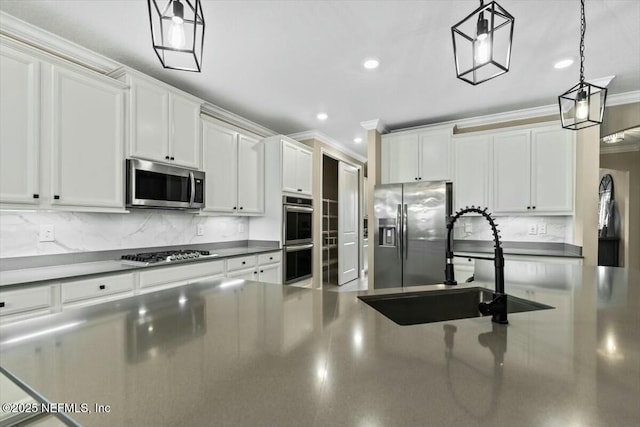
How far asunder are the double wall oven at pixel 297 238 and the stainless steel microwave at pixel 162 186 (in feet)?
4.13

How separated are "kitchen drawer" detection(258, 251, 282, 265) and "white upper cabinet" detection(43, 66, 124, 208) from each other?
5.27 feet

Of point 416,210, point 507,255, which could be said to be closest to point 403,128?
point 416,210

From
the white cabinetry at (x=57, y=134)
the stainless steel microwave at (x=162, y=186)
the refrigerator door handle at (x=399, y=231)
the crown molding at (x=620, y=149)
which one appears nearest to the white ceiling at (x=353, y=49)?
the white cabinetry at (x=57, y=134)

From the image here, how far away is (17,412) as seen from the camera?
0.63 meters

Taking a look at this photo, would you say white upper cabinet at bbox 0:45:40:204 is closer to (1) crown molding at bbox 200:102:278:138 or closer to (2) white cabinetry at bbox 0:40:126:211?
(2) white cabinetry at bbox 0:40:126:211

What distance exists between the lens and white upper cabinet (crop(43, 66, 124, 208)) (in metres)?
2.05

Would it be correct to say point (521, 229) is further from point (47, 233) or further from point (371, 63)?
point (47, 233)

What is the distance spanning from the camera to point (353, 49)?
7.87 ft

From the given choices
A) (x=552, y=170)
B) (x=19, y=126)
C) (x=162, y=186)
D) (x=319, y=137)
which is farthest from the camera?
(x=319, y=137)

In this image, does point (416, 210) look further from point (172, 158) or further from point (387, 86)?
point (172, 158)

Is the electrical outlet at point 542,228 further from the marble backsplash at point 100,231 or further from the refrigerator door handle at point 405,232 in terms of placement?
the marble backsplash at point 100,231

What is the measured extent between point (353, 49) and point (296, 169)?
2071 millimetres

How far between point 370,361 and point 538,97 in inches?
151

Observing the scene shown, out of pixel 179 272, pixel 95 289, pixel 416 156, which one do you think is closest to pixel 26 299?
pixel 95 289
